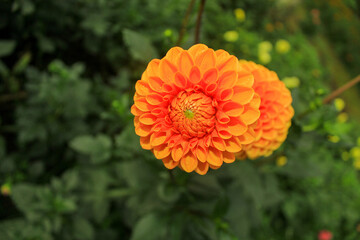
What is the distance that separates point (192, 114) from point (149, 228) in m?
0.81

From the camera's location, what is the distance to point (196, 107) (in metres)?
0.85

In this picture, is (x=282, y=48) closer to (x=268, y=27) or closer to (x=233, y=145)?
(x=268, y=27)

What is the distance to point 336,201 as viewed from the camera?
2.20m

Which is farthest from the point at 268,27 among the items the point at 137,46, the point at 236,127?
the point at 236,127

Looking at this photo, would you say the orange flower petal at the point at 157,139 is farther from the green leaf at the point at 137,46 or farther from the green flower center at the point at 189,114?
the green leaf at the point at 137,46

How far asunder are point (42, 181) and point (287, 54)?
2481 mm

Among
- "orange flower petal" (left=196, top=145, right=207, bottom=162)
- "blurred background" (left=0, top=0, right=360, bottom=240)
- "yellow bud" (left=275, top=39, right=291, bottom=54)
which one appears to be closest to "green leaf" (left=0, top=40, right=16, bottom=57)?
"blurred background" (left=0, top=0, right=360, bottom=240)

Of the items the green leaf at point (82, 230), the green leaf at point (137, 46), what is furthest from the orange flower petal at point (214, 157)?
the green leaf at point (82, 230)

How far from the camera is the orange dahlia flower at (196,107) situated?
0.82 meters

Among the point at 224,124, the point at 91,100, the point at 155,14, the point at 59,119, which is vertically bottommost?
the point at 59,119

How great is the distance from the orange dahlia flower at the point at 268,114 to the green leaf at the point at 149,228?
652mm

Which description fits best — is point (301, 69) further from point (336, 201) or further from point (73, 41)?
point (73, 41)

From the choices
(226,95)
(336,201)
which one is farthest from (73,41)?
(336,201)

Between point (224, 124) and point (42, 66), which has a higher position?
point (224, 124)
